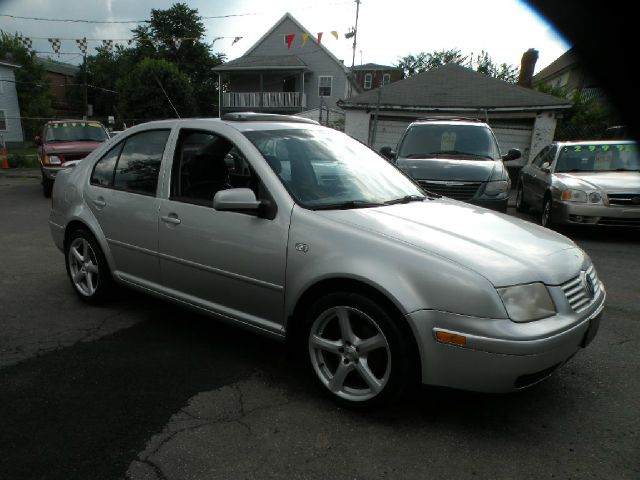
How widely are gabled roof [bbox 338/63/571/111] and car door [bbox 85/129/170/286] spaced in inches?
564

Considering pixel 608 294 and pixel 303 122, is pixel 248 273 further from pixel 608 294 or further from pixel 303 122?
pixel 608 294

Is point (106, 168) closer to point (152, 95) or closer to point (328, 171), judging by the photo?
point (328, 171)

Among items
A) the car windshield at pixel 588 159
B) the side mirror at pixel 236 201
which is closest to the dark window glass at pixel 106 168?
the side mirror at pixel 236 201

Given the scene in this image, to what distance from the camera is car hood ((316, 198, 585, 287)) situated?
8.16 feet

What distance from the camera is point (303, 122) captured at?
3967 mm

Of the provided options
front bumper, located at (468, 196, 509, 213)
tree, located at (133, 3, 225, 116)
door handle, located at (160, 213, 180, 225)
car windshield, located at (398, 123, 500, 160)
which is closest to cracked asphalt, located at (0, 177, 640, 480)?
door handle, located at (160, 213, 180, 225)

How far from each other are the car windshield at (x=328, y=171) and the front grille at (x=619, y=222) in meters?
4.76

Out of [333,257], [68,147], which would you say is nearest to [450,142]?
[333,257]

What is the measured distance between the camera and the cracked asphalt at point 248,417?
2.31 meters

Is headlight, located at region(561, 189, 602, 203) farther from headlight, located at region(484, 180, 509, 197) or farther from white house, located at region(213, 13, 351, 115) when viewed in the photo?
white house, located at region(213, 13, 351, 115)

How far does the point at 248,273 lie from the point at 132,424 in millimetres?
1040

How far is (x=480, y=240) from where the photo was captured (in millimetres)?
2744

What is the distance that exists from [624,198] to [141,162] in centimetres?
656

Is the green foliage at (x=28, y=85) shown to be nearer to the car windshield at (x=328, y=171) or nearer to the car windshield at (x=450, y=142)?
the car windshield at (x=450, y=142)
